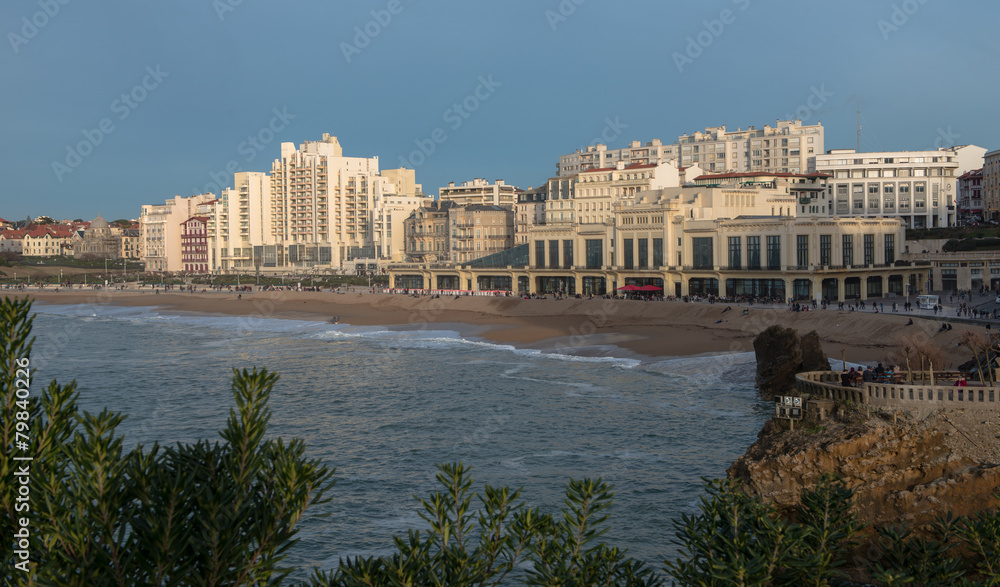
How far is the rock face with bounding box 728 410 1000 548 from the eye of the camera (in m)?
23.7

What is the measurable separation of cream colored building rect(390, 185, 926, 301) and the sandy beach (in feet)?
24.6

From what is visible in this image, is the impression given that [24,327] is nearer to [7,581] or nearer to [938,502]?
[7,581]

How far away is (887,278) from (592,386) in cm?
4786

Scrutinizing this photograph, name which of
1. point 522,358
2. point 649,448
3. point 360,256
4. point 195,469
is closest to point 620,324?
point 522,358

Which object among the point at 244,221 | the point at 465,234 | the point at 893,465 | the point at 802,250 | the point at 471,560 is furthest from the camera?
the point at 244,221

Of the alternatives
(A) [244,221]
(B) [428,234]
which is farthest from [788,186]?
(A) [244,221]

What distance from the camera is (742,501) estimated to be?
15.9 metres

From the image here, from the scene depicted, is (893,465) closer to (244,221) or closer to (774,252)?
(774,252)

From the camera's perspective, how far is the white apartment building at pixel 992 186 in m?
118

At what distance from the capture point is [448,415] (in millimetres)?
41312

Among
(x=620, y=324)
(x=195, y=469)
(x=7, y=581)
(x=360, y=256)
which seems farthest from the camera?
(x=360, y=256)

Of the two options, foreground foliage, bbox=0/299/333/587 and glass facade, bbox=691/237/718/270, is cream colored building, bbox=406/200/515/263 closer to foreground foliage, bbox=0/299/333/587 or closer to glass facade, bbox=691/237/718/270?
glass facade, bbox=691/237/718/270

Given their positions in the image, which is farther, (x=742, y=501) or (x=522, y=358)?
(x=522, y=358)

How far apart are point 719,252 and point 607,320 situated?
1457 cm
